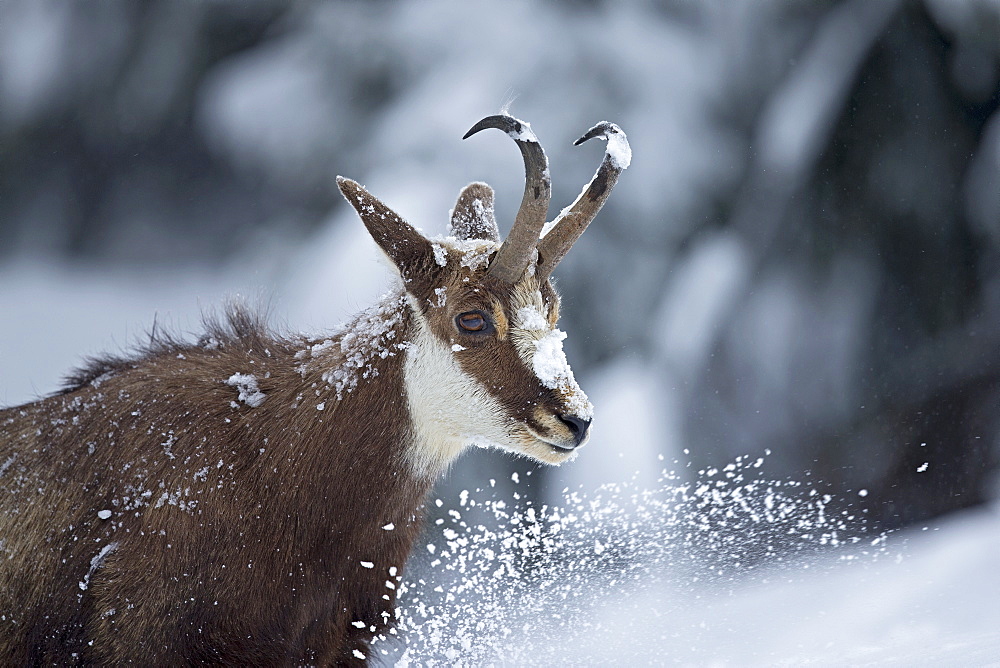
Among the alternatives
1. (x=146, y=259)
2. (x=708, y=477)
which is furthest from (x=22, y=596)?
(x=708, y=477)

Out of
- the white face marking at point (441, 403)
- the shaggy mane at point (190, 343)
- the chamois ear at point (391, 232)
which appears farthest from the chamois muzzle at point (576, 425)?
the shaggy mane at point (190, 343)

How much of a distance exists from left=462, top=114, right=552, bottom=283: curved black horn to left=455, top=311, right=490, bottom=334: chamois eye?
18 cm

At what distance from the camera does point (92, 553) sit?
3012 millimetres

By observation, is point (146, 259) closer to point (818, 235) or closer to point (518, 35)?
point (518, 35)

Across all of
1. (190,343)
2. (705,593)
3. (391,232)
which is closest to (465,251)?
(391,232)

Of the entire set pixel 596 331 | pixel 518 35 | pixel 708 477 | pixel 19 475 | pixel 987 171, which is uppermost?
pixel 518 35

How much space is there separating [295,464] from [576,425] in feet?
3.35

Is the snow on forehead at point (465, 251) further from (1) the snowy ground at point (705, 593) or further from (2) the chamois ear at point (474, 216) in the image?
(1) the snowy ground at point (705, 593)

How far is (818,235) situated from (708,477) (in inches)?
89.5

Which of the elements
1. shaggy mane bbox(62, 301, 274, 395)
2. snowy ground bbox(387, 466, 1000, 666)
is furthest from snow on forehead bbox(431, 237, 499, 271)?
snowy ground bbox(387, 466, 1000, 666)

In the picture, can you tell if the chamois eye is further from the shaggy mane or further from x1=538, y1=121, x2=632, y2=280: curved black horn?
the shaggy mane

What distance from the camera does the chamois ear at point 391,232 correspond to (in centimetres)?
304

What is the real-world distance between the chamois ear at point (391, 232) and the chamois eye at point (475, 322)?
0.84 feet

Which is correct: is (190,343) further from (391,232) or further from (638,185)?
(638,185)
